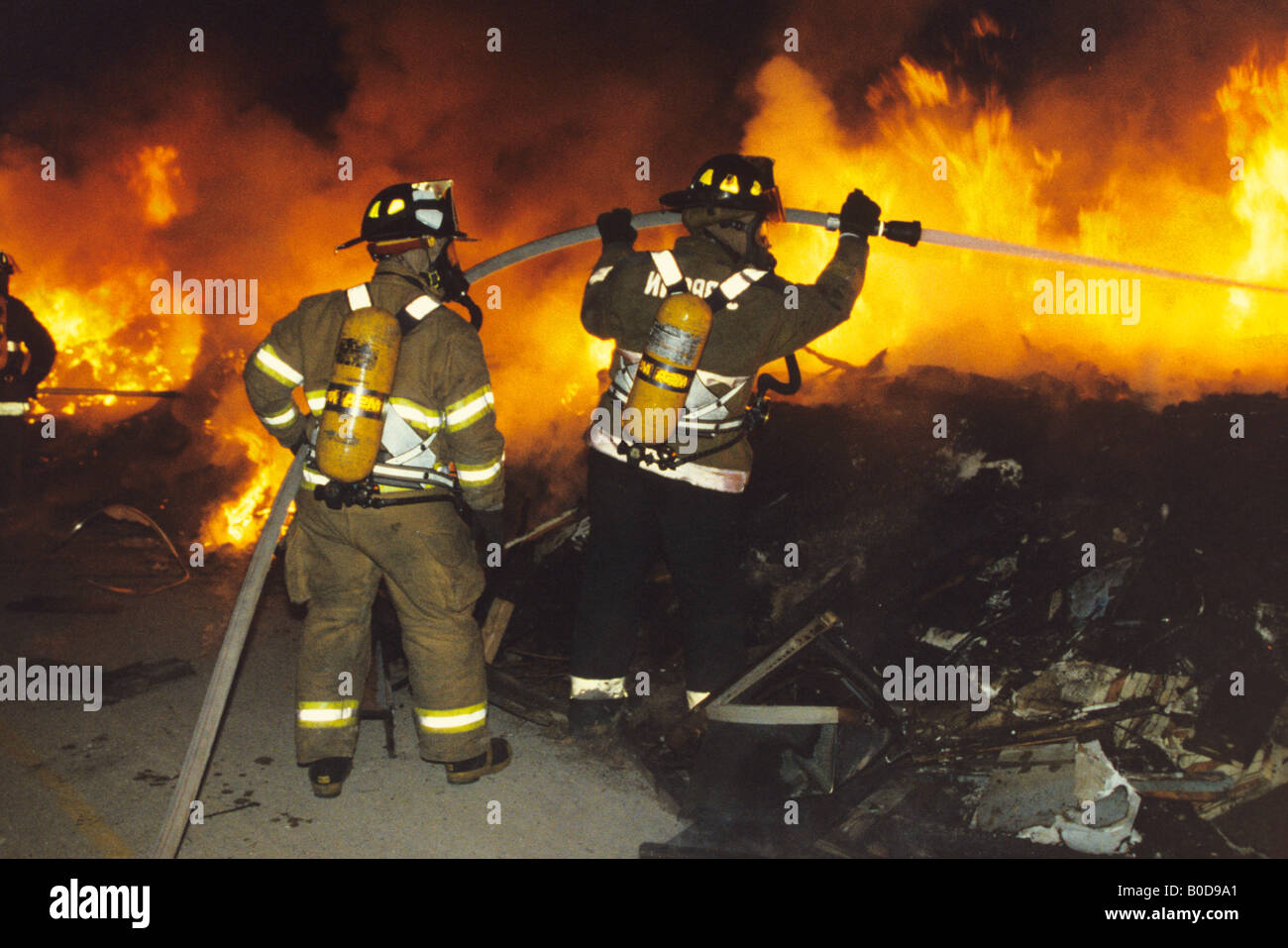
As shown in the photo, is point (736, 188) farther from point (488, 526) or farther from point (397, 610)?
point (397, 610)

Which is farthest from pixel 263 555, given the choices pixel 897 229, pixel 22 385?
pixel 22 385

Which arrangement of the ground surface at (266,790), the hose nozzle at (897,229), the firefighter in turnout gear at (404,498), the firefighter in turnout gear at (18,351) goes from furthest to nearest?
the firefighter in turnout gear at (18,351) → the hose nozzle at (897,229) → the firefighter in turnout gear at (404,498) → the ground surface at (266,790)

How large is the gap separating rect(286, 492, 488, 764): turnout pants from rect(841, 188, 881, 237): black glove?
2211 millimetres

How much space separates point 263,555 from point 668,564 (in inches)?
70.9

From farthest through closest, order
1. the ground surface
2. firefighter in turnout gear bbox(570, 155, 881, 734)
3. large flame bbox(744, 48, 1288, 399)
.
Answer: large flame bbox(744, 48, 1288, 399), firefighter in turnout gear bbox(570, 155, 881, 734), the ground surface

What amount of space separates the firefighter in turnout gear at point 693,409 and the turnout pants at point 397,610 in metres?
0.66

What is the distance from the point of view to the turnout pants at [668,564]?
3797 mm

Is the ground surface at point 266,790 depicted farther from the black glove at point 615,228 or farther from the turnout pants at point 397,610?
the black glove at point 615,228

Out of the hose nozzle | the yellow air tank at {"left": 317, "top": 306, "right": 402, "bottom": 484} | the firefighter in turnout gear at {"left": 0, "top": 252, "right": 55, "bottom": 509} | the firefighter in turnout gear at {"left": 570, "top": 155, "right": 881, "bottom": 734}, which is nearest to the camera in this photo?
the yellow air tank at {"left": 317, "top": 306, "right": 402, "bottom": 484}

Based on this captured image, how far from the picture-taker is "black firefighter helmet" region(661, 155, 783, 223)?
3.59 m

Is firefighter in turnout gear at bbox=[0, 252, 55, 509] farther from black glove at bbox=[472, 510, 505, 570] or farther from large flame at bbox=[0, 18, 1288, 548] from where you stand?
black glove at bbox=[472, 510, 505, 570]

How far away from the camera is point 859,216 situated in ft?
12.5

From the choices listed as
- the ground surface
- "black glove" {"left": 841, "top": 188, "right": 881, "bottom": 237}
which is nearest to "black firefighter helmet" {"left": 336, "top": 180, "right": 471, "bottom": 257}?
"black glove" {"left": 841, "top": 188, "right": 881, "bottom": 237}

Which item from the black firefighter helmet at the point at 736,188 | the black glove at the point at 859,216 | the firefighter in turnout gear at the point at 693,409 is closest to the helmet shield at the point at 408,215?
the firefighter in turnout gear at the point at 693,409
